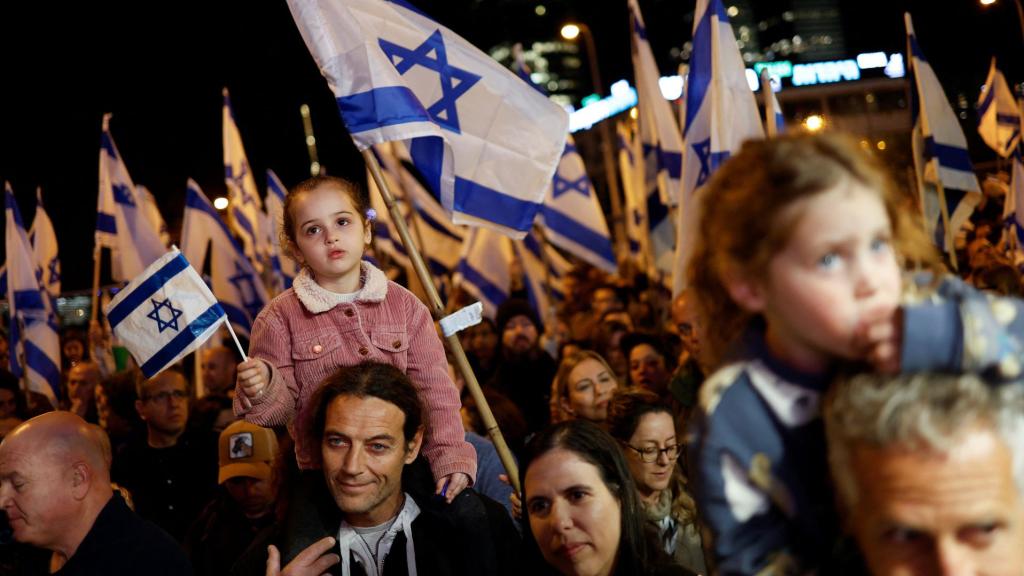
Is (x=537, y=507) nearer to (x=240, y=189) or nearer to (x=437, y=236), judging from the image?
(x=240, y=189)

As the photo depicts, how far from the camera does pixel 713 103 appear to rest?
7660 mm

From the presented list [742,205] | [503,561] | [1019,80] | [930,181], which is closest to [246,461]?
[503,561]

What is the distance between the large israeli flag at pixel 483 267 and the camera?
13109mm

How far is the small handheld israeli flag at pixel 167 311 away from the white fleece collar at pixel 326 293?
0.44 metres

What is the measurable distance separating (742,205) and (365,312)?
2563mm

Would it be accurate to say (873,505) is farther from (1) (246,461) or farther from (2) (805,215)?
(1) (246,461)

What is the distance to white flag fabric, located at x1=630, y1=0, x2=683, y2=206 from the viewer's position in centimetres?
1097

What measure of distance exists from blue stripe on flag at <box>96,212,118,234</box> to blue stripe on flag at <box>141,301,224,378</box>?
30.2 feet

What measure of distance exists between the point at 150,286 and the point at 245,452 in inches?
64.1

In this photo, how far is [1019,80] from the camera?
34.6 m

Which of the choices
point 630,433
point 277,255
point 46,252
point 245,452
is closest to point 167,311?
point 245,452

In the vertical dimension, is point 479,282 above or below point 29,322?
below

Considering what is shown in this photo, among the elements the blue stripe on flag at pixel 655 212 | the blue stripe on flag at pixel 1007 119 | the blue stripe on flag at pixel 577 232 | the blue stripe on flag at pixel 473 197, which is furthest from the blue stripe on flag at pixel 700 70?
the blue stripe on flag at pixel 1007 119

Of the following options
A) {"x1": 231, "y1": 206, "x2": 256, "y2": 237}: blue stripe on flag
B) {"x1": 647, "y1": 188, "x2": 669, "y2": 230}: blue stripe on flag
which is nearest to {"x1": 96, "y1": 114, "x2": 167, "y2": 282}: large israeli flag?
{"x1": 231, "y1": 206, "x2": 256, "y2": 237}: blue stripe on flag
